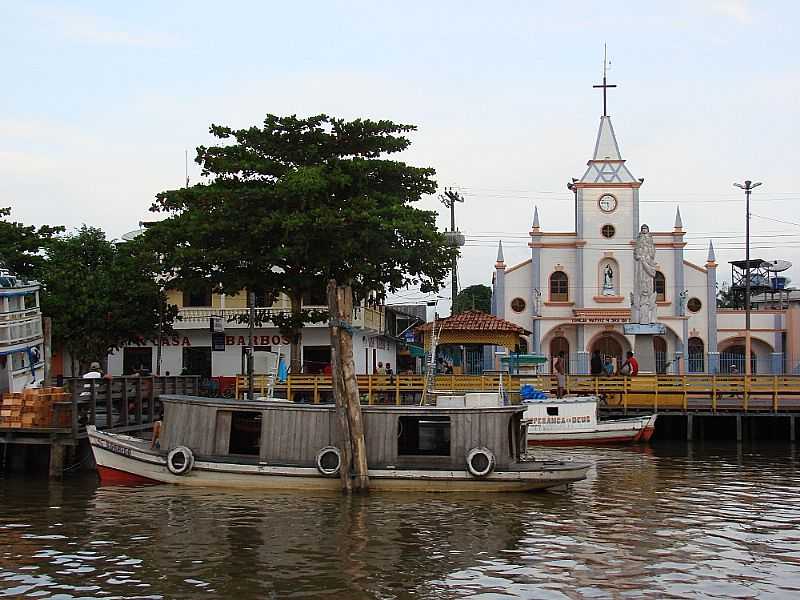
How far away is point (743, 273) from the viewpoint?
64.3 m

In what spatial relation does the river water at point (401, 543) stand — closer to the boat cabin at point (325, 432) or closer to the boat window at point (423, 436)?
the boat cabin at point (325, 432)

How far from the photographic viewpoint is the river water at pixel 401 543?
12.6 metres

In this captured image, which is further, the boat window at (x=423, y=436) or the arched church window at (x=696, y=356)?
the arched church window at (x=696, y=356)

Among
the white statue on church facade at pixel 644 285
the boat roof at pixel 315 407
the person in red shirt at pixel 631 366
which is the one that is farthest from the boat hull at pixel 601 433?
the boat roof at pixel 315 407

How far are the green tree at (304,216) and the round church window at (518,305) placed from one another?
19.9 m

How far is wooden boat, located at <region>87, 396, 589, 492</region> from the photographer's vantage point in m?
19.7

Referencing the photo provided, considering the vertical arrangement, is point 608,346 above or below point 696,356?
above

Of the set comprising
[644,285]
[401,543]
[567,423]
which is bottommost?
[401,543]

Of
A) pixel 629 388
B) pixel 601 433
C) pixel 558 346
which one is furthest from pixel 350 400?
pixel 558 346

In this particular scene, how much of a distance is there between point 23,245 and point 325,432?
100 feet

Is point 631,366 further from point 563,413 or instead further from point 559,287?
point 559,287

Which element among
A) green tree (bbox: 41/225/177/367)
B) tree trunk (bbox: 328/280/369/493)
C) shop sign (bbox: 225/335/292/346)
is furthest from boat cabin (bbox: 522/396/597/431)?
shop sign (bbox: 225/335/292/346)

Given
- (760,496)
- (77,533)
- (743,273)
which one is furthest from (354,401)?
(743,273)

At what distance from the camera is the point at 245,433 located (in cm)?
2039
